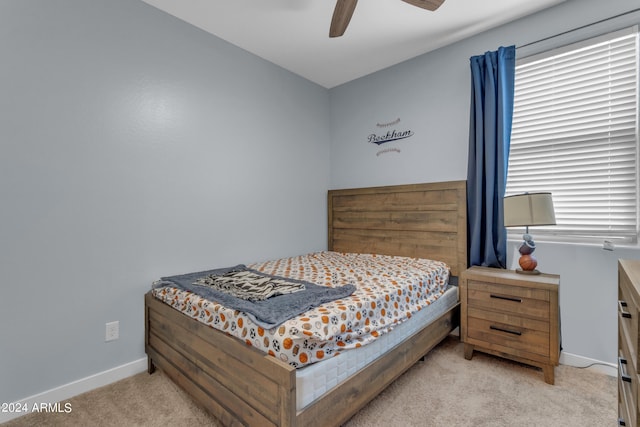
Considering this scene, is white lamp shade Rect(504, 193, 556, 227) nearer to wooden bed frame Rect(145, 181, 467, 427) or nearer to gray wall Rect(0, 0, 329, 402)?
wooden bed frame Rect(145, 181, 467, 427)

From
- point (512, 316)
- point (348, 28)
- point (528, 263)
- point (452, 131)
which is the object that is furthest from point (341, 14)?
point (512, 316)

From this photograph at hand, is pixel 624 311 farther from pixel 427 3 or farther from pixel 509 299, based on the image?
pixel 427 3

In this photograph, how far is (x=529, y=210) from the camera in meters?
2.08

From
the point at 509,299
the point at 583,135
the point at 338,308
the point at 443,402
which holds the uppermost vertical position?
the point at 583,135

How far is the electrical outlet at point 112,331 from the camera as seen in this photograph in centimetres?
200

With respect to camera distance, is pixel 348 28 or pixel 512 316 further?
pixel 348 28

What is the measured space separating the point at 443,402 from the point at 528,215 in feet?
4.39

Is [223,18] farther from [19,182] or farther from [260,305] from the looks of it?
[260,305]

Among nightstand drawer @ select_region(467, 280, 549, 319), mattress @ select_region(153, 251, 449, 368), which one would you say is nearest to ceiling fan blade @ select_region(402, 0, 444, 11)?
mattress @ select_region(153, 251, 449, 368)

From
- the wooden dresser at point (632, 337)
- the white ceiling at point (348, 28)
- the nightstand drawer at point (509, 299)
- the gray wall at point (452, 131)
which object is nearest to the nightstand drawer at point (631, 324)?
the wooden dresser at point (632, 337)

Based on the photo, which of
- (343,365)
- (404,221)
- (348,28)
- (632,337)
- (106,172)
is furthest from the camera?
(404,221)

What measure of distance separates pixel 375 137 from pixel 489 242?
1.60 metres

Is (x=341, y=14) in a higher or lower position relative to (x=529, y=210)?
higher

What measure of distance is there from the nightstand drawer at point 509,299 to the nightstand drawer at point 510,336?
0.36 ft
